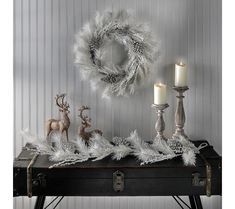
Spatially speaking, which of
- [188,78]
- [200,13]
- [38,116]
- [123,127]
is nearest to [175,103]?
[188,78]

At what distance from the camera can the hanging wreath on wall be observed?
2.45 meters

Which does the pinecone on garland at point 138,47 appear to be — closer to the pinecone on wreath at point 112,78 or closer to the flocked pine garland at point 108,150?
the pinecone on wreath at point 112,78

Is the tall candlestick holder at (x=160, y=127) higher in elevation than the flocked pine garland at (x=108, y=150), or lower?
higher

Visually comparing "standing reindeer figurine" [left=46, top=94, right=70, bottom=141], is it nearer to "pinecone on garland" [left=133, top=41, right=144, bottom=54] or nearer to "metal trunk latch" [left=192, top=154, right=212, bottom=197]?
"pinecone on garland" [left=133, top=41, right=144, bottom=54]

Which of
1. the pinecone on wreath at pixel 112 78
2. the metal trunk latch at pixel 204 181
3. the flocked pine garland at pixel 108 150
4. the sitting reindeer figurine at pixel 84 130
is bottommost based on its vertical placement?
the metal trunk latch at pixel 204 181

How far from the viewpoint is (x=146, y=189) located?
2.11 metres

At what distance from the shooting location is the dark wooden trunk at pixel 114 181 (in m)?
2.10

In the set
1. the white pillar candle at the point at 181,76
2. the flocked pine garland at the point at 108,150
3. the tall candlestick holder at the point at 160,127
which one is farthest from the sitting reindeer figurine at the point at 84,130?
the white pillar candle at the point at 181,76

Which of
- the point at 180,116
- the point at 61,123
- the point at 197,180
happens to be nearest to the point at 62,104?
the point at 61,123

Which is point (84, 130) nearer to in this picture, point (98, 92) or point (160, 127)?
point (98, 92)

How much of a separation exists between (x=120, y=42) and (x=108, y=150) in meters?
0.68

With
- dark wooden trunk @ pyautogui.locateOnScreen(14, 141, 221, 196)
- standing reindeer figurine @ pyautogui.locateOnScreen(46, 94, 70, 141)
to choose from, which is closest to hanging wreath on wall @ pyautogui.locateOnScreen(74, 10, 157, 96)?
standing reindeer figurine @ pyautogui.locateOnScreen(46, 94, 70, 141)

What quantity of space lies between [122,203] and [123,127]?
494 mm

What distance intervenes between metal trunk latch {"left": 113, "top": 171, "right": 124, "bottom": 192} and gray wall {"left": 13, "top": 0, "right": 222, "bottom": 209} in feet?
1.87
